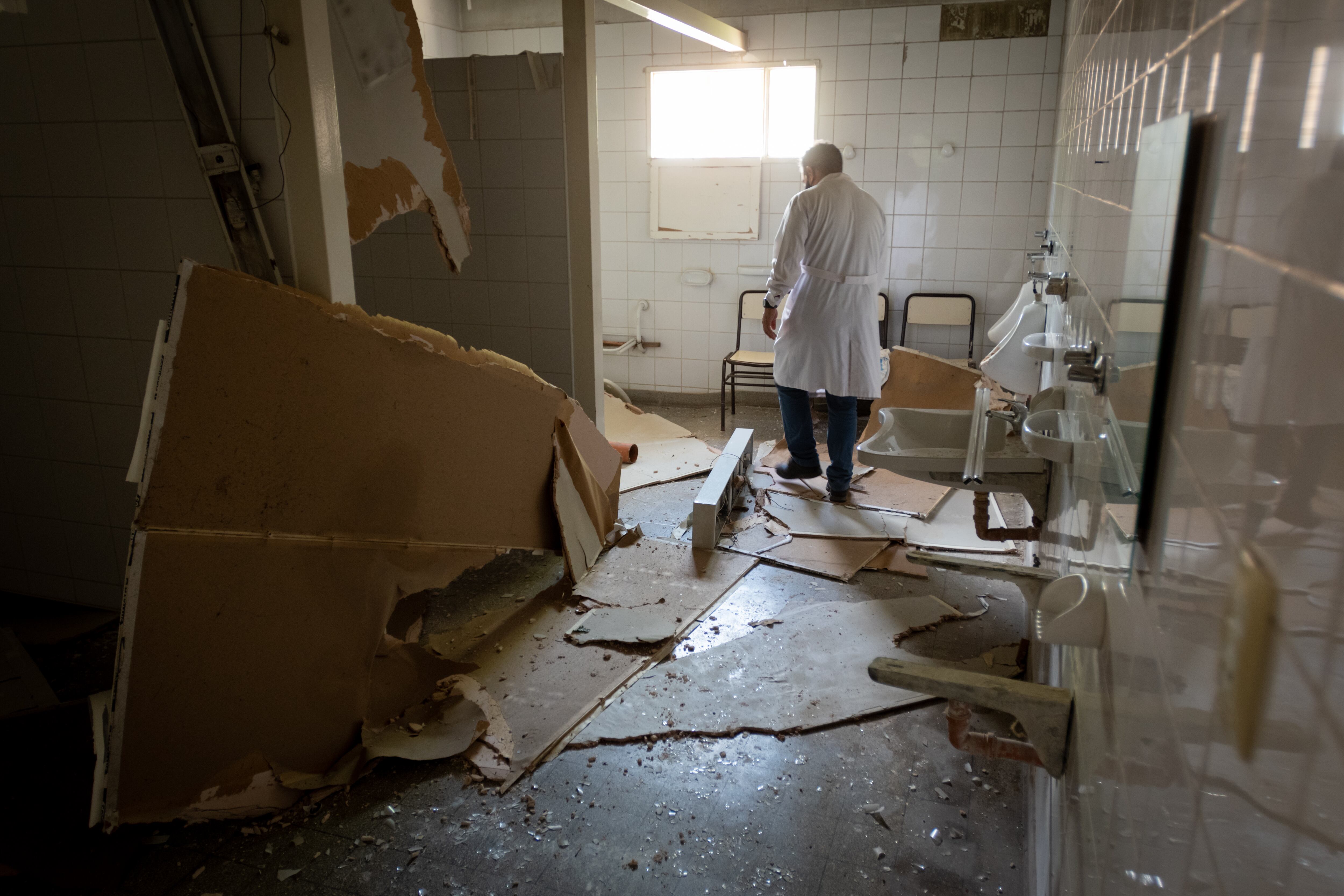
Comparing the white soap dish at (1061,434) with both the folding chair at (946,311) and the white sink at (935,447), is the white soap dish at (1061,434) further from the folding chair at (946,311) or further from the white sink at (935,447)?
the folding chair at (946,311)

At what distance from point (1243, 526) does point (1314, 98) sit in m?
0.25

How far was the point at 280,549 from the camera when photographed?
221cm

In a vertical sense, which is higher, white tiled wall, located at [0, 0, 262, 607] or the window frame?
the window frame

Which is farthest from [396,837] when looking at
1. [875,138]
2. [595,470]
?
[875,138]

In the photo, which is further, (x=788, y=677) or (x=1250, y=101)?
(x=788, y=677)

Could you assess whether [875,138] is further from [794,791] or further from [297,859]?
[297,859]

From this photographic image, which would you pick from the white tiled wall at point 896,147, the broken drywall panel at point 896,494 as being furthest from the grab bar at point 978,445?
the white tiled wall at point 896,147

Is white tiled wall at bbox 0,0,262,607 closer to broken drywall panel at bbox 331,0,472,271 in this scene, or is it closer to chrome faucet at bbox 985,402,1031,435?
broken drywall panel at bbox 331,0,472,271

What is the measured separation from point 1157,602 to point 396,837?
1961 mm

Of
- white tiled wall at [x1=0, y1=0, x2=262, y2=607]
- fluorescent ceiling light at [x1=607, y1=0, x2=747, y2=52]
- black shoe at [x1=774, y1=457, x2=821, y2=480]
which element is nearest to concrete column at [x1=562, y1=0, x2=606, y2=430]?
fluorescent ceiling light at [x1=607, y1=0, x2=747, y2=52]

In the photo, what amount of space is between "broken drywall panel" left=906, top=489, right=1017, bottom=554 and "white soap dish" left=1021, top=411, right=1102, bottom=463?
Answer: 1818 mm

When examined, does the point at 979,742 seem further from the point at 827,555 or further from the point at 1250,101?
the point at 827,555

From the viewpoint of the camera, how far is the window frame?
5566 mm

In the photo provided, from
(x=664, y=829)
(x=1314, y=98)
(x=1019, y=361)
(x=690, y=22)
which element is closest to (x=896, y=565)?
(x=1019, y=361)
